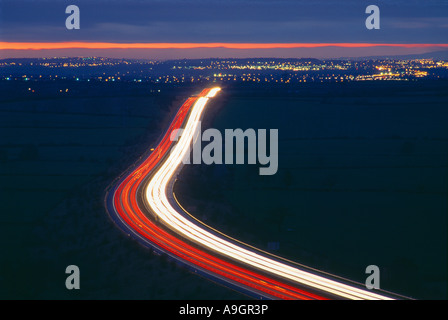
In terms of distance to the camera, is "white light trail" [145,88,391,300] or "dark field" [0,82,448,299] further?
"dark field" [0,82,448,299]

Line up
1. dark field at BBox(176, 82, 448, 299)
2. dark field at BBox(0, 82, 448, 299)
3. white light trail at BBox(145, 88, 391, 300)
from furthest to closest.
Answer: dark field at BBox(176, 82, 448, 299) < dark field at BBox(0, 82, 448, 299) < white light trail at BBox(145, 88, 391, 300)

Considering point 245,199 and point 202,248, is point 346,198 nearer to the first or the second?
point 245,199

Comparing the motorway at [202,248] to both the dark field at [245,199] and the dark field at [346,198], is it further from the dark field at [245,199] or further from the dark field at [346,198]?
the dark field at [346,198]

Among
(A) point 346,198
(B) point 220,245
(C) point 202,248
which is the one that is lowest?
(C) point 202,248

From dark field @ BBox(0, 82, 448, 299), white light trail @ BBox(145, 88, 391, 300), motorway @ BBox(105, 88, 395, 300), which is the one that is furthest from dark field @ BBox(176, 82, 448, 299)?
motorway @ BBox(105, 88, 395, 300)

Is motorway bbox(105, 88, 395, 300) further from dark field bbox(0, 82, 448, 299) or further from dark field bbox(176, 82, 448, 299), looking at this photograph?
dark field bbox(176, 82, 448, 299)

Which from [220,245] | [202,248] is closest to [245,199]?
[220,245]

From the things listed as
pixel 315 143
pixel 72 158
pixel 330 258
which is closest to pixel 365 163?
pixel 315 143

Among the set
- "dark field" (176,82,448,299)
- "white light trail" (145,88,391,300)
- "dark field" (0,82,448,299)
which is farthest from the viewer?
"dark field" (176,82,448,299)

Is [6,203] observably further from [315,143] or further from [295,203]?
[315,143]
